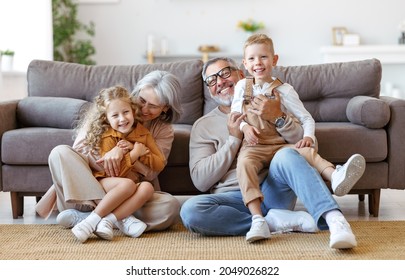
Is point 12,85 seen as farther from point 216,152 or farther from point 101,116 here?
point 216,152

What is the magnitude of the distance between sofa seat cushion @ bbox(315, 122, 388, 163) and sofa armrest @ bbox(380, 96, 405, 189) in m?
0.03

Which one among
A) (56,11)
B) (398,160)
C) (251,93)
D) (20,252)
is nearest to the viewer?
(20,252)

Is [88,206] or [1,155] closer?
[88,206]

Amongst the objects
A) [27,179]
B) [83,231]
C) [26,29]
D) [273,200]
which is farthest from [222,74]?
[26,29]

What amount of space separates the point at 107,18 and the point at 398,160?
16.3 feet

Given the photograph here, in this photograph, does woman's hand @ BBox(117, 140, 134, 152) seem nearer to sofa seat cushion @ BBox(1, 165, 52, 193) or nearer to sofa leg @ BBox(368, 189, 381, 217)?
sofa seat cushion @ BBox(1, 165, 52, 193)

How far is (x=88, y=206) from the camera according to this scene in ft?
10.8

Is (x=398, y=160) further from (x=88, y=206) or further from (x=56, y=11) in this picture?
(x=56, y=11)

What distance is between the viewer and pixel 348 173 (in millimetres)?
2787

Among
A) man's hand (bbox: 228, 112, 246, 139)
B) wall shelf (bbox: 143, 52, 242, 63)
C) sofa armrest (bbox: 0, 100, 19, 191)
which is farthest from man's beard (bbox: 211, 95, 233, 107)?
wall shelf (bbox: 143, 52, 242, 63)

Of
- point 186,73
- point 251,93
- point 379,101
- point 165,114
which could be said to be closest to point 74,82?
point 186,73

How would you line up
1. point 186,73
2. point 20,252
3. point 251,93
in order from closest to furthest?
point 20,252, point 251,93, point 186,73

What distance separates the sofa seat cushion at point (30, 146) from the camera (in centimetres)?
365

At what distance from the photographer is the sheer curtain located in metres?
6.66
